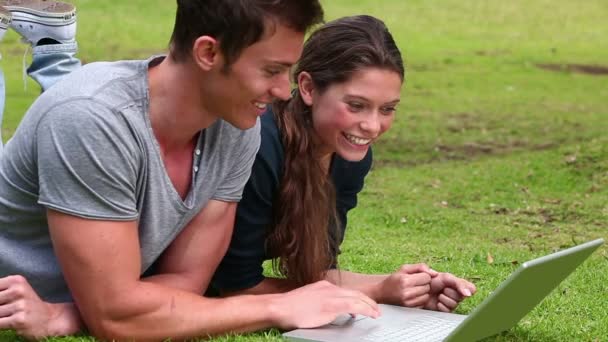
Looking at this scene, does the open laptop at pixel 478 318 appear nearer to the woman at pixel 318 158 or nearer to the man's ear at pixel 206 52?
the woman at pixel 318 158

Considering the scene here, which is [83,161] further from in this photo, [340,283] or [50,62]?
[50,62]

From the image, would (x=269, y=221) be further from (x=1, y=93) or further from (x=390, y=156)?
(x=390, y=156)

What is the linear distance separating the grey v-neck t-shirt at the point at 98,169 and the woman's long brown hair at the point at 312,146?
Result: 27cm

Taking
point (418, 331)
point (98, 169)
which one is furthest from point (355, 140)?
point (98, 169)

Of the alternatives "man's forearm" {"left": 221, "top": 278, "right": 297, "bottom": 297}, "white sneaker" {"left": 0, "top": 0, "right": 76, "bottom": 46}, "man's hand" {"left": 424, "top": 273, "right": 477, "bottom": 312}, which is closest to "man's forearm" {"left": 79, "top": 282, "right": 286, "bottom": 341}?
"man's forearm" {"left": 221, "top": 278, "right": 297, "bottom": 297}

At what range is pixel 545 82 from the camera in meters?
14.0

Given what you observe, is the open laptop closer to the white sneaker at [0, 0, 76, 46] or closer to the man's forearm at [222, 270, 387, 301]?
the man's forearm at [222, 270, 387, 301]

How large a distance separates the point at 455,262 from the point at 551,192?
8.51 ft

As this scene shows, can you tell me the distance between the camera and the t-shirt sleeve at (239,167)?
3.50 m

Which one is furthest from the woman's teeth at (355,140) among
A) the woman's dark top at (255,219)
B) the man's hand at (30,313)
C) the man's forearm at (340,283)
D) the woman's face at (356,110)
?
the man's hand at (30,313)

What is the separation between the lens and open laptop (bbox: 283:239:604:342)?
9.84ft

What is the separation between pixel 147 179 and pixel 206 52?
1.36 ft

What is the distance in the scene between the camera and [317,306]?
334cm

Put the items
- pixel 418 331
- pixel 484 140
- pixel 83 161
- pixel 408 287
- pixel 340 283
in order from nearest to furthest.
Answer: pixel 83 161 → pixel 418 331 → pixel 408 287 → pixel 340 283 → pixel 484 140
